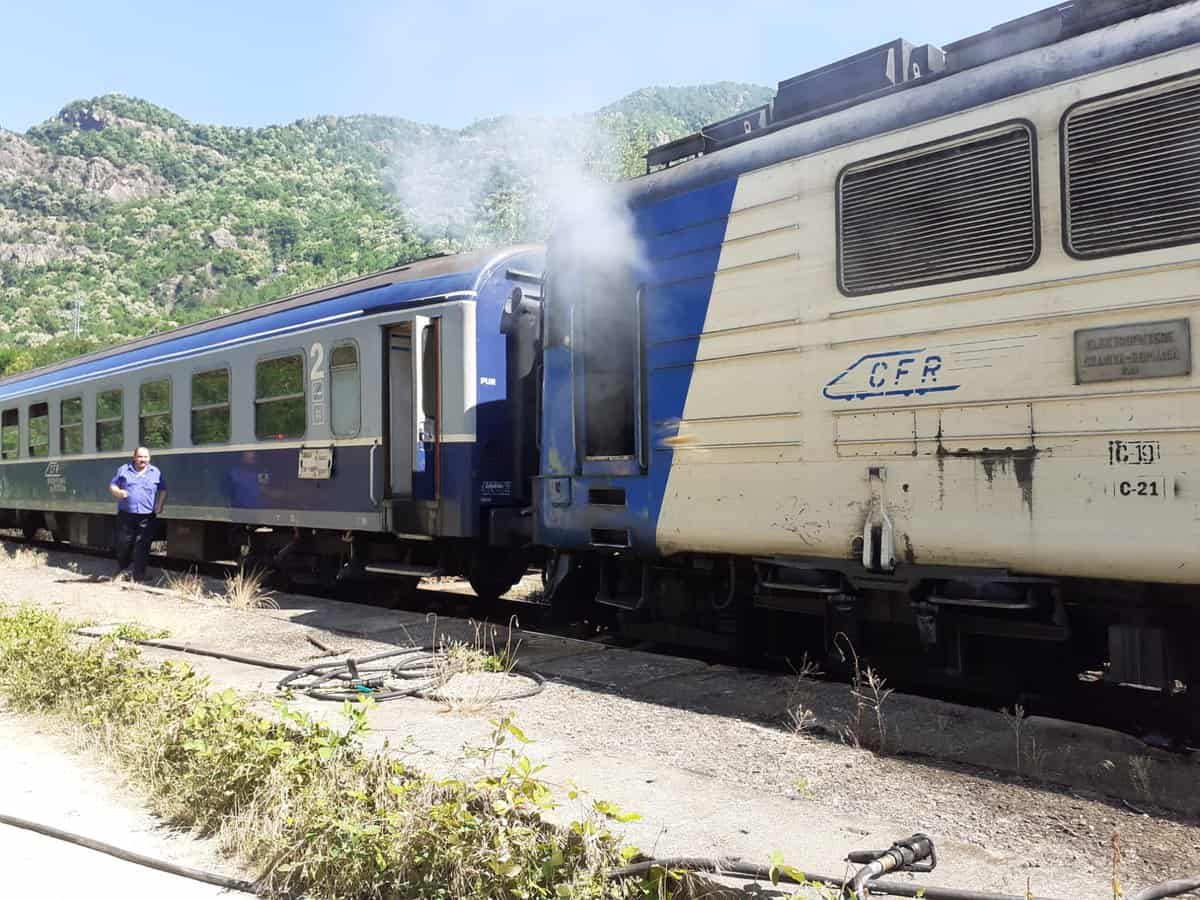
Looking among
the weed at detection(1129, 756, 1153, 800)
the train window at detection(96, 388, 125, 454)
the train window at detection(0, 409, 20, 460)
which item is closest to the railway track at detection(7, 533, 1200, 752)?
the weed at detection(1129, 756, 1153, 800)

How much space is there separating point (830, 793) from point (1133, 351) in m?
2.36

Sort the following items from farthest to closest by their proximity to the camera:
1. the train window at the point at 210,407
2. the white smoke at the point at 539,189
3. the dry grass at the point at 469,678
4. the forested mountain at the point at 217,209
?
the forested mountain at the point at 217,209
the train window at the point at 210,407
the white smoke at the point at 539,189
the dry grass at the point at 469,678

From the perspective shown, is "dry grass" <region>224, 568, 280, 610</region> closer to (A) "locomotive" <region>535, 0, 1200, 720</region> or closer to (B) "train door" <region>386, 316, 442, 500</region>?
(B) "train door" <region>386, 316, 442, 500</region>

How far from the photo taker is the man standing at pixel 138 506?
12375mm

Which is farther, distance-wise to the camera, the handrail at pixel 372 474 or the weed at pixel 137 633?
the handrail at pixel 372 474

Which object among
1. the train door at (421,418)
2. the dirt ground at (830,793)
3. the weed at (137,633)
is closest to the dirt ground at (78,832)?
the dirt ground at (830,793)

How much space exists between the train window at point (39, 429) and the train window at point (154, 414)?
4249 millimetres

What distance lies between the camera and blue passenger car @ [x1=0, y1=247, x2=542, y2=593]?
9.19 metres

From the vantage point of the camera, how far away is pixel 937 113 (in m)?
5.30

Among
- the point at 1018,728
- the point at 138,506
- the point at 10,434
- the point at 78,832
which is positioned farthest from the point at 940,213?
the point at 10,434

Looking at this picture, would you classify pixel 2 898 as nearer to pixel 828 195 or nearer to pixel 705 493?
pixel 705 493

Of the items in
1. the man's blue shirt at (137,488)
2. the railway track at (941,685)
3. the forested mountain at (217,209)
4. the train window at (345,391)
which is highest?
the forested mountain at (217,209)

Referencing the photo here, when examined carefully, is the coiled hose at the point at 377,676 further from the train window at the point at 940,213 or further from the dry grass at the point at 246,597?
the train window at the point at 940,213

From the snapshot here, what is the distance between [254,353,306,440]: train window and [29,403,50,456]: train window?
7.81 metres
